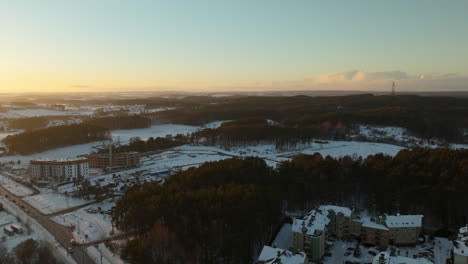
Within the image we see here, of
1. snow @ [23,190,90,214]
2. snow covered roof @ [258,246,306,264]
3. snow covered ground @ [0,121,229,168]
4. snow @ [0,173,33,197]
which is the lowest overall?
snow covered ground @ [0,121,229,168]

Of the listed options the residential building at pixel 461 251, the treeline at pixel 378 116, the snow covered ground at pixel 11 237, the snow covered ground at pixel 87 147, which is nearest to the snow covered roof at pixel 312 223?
the residential building at pixel 461 251

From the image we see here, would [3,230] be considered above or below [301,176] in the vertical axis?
below

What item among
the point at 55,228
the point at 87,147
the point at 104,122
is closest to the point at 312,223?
the point at 55,228

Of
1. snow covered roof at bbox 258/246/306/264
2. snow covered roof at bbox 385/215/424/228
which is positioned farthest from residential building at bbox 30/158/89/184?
snow covered roof at bbox 385/215/424/228

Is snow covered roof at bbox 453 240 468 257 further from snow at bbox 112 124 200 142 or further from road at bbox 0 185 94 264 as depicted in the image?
snow at bbox 112 124 200 142

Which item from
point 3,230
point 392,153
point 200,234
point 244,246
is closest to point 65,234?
point 3,230

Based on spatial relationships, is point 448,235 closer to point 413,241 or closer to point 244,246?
point 413,241

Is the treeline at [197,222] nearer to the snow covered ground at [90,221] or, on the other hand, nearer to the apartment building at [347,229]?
the snow covered ground at [90,221]
